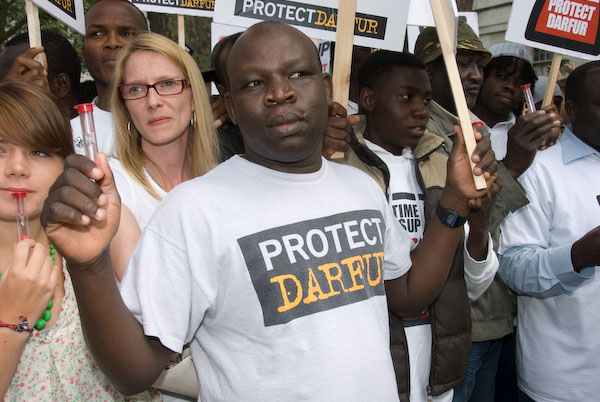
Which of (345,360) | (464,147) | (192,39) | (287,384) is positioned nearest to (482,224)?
(464,147)

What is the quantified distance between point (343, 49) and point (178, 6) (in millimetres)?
1739

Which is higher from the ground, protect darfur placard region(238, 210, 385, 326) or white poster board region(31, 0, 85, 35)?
white poster board region(31, 0, 85, 35)

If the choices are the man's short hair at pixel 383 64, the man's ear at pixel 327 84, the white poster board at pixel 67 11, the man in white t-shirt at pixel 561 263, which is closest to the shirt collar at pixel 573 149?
the man in white t-shirt at pixel 561 263

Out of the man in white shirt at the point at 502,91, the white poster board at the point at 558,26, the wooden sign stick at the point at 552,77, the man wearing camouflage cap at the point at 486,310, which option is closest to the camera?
the man wearing camouflage cap at the point at 486,310

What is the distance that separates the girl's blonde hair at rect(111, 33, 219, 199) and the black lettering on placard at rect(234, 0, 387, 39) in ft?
2.37

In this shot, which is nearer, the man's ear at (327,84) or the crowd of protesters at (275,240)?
the crowd of protesters at (275,240)

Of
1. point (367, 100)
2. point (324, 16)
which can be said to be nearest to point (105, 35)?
point (324, 16)

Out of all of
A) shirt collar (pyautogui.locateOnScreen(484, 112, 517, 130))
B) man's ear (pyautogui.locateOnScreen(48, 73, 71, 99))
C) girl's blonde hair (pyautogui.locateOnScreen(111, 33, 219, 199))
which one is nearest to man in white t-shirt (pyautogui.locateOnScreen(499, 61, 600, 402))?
shirt collar (pyautogui.locateOnScreen(484, 112, 517, 130))

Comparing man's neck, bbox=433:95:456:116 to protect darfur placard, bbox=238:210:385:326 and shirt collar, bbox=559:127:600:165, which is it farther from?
protect darfur placard, bbox=238:210:385:326

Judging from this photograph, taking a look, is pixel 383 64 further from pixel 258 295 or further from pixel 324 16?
pixel 258 295

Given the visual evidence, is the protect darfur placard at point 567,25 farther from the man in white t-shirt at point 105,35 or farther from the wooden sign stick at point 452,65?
the man in white t-shirt at point 105,35

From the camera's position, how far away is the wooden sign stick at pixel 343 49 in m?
2.21

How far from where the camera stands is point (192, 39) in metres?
7.20

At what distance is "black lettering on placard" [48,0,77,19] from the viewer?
9.05 feet
